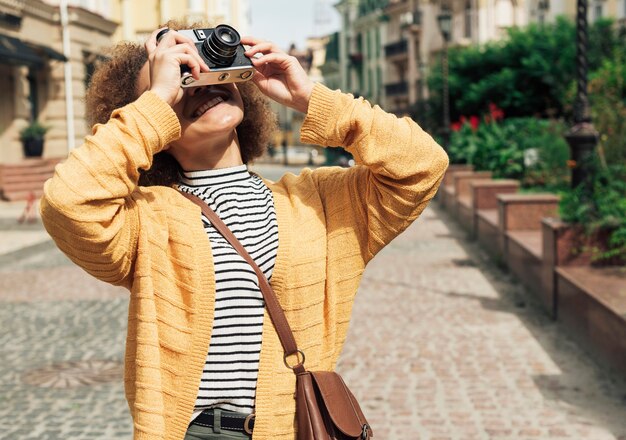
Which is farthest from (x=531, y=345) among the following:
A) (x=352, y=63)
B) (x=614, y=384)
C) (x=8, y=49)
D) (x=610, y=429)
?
(x=352, y=63)

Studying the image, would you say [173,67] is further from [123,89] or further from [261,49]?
[123,89]

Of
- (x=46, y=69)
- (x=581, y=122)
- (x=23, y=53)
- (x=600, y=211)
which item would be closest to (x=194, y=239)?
(x=600, y=211)

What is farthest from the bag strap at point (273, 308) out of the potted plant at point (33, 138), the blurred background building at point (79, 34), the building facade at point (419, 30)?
the building facade at point (419, 30)

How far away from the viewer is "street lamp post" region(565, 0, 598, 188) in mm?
10648

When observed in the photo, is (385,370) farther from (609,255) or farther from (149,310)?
(149,310)

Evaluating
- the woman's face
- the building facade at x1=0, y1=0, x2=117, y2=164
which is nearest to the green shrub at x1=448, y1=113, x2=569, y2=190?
the building facade at x1=0, y1=0, x2=117, y2=164

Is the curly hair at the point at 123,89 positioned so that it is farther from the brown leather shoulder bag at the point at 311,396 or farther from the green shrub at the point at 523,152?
the green shrub at the point at 523,152

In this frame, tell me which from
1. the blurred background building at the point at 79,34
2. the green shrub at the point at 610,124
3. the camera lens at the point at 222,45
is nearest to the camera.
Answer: the camera lens at the point at 222,45

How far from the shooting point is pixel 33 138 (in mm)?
27047

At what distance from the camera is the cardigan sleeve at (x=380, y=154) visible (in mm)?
2504

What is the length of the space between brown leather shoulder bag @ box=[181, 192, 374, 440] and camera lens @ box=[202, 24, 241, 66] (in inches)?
16.5

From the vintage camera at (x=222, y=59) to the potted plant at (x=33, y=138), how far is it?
25.9 m

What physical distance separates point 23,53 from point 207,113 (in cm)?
2408

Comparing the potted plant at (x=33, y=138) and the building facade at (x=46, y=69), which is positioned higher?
the building facade at (x=46, y=69)
